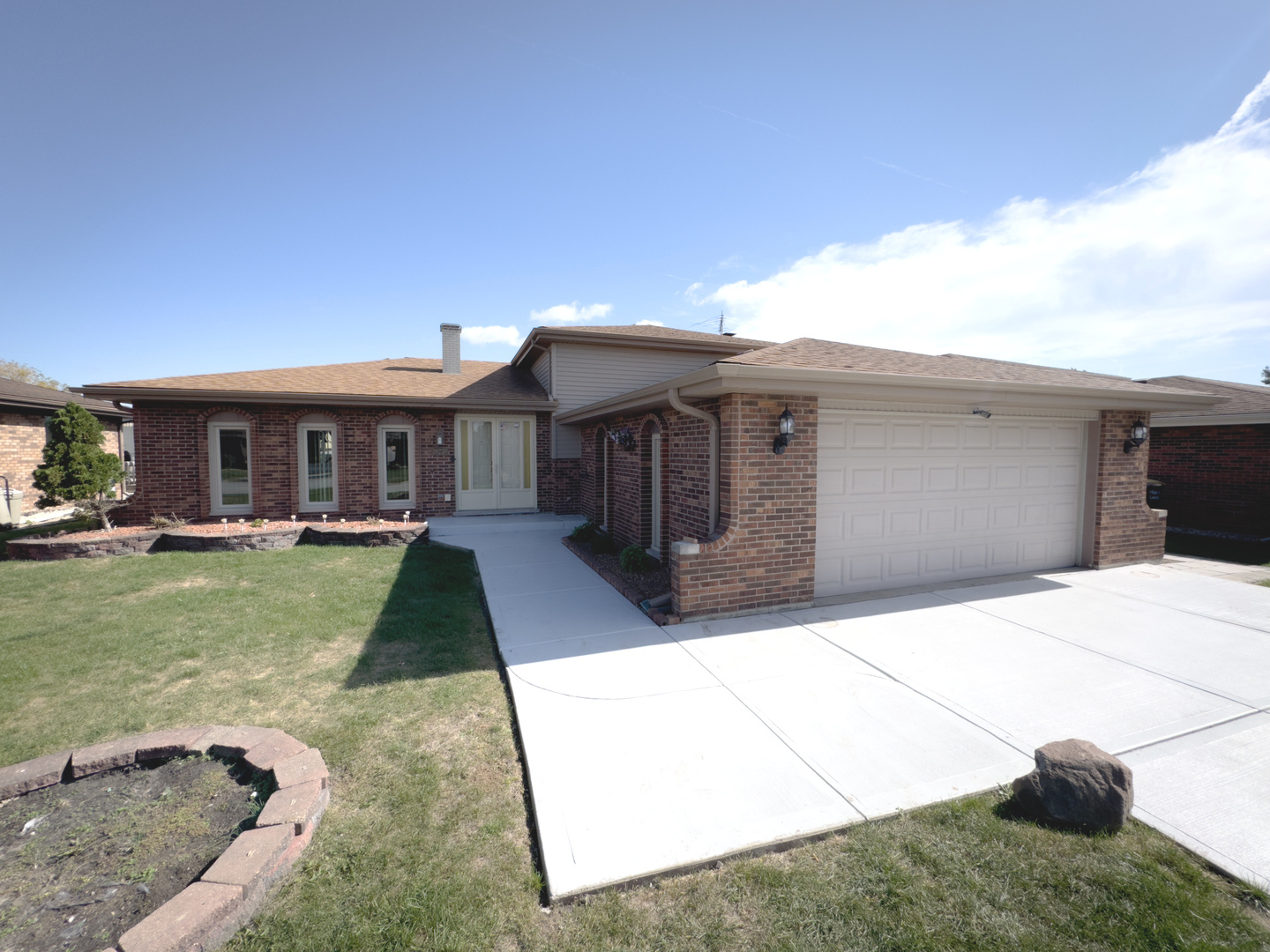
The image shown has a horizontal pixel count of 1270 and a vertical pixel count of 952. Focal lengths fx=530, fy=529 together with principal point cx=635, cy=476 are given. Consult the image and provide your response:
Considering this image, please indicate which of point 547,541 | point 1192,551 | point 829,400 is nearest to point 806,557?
point 829,400

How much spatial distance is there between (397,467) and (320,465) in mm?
1592

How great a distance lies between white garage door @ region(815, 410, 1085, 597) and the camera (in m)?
6.36

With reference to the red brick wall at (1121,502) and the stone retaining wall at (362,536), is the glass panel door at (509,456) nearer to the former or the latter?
the stone retaining wall at (362,536)

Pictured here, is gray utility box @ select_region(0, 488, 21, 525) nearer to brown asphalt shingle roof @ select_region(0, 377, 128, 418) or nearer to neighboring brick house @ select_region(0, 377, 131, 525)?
neighboring brick house @ select_region(0, 377, 131, 525)

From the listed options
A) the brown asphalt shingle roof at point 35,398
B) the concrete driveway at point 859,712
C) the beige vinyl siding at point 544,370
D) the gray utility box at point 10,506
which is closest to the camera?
the concrete driveway at point 859,712

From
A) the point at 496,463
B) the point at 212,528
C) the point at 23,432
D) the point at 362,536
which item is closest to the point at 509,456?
the point at 496,463

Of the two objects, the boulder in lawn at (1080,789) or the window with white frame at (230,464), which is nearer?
the boulder in lawn at (1080,789)

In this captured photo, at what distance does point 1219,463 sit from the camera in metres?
10.5

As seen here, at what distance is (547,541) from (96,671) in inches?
248

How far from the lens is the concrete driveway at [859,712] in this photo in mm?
2654

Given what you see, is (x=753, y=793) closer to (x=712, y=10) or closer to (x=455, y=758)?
(x=455, y=758)

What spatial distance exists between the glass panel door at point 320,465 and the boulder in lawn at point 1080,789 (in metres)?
12.8

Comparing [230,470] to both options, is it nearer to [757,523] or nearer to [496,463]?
[496,463]

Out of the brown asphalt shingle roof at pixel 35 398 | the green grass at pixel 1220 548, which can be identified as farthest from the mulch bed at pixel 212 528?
the green grass at pixel 1220 548
